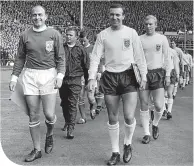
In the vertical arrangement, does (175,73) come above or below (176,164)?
above

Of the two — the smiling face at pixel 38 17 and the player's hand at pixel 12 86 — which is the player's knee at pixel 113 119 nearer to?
the player's hand at pixel 12 86

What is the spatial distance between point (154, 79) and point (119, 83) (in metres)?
1.33

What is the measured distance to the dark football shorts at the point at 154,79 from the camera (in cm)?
555

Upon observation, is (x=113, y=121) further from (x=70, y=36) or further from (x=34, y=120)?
(x=70, y=36)

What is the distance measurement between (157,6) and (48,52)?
25.1 metres

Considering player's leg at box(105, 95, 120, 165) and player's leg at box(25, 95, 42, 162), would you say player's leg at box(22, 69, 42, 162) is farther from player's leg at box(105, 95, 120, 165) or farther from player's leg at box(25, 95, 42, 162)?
player's leg at box(105, 95, 120, 165)

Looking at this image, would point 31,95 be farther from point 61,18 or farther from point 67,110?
point 61,18

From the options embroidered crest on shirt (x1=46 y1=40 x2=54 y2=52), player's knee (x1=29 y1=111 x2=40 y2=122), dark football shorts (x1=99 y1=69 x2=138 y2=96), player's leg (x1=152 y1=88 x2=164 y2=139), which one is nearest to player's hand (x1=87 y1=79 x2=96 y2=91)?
dark football shorts (x1=99 y1=69 x2=138 y2=96)

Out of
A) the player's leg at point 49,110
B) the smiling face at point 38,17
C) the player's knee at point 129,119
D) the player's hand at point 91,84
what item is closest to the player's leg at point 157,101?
the player's knee at point 129,119

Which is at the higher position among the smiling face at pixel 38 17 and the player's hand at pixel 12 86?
the smiling face at pixel 38 17

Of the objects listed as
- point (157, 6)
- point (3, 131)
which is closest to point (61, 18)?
point (157, 6)

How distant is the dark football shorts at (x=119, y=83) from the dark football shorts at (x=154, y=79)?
3.80 feet

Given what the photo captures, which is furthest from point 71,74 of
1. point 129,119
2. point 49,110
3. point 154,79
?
point 129,119

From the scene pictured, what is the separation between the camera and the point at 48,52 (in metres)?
4.52
